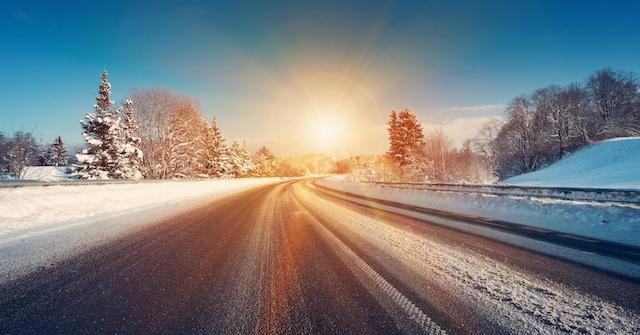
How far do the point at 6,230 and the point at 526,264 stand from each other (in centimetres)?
1131

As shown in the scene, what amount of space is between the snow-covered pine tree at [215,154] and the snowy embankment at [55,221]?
123ft

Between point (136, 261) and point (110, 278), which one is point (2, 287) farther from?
point (136, 261)

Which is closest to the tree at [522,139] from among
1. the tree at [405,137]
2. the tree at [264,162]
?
the tree at [405,137]

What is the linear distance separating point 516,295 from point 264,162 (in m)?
98.3

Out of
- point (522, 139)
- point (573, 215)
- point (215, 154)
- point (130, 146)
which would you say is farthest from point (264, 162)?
point (573, 215)

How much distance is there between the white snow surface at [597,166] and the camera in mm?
22922

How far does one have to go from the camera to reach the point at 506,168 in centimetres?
4809

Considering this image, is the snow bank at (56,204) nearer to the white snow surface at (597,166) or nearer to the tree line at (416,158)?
the white snow surface at (597,166)

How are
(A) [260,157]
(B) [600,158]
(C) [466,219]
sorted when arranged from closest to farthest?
1. (C) [466,219]
2. (B) [600,158]
3. (A) [260,157]

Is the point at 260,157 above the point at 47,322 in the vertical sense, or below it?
above

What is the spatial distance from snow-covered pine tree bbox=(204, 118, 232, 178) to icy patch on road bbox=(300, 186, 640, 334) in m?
50.6

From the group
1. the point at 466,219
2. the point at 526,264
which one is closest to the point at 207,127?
the point at 466,219

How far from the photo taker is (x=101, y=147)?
26.8 meters

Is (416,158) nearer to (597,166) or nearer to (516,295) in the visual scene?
(597,166)
